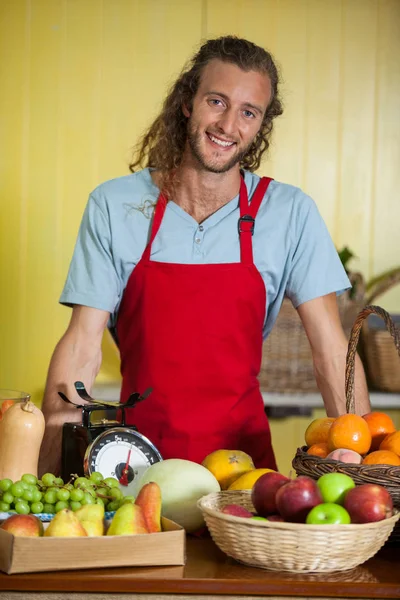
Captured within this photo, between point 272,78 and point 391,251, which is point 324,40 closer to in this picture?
point 391,251

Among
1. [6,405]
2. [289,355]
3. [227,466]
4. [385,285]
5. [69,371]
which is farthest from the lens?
[385,285]

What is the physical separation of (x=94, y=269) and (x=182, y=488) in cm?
87

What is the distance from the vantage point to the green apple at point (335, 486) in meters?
1.53

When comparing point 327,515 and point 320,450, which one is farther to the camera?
point 320,450

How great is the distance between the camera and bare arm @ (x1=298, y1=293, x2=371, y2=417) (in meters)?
2.43

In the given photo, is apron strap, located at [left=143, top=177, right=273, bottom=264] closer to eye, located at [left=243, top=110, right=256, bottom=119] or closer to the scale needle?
eye, located at [left=243, top=110, right=256, bottom=119]

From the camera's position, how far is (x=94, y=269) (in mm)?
2436

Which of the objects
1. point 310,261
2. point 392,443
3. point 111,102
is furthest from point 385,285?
point 392,443

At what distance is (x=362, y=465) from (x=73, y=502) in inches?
20.2

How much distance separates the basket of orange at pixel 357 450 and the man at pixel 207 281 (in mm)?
528

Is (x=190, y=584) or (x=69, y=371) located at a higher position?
(x=69, y=371)

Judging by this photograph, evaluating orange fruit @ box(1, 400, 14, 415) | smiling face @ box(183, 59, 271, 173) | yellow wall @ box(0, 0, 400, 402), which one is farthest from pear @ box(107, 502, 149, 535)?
yellow wall @ box(0, 0, 400, 402)

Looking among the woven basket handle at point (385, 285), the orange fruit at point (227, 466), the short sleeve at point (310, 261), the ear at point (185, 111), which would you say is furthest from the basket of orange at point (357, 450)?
the woven basket handle at point (385, 285)

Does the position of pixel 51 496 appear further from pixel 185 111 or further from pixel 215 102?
pixel 185 111
